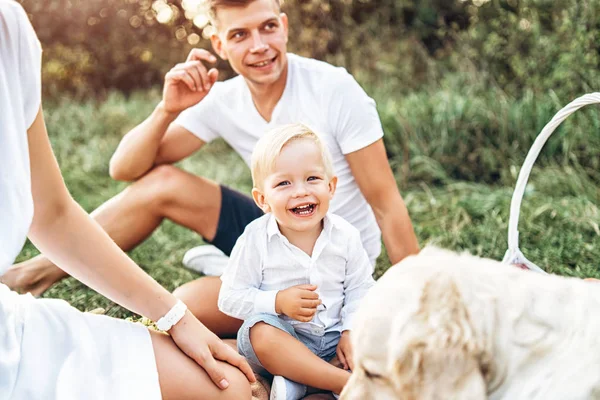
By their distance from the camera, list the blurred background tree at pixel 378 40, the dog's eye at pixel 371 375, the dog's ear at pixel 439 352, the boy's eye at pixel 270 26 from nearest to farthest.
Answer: the dog's ear at pixel 439 352 → the dog's eye at pixel 371 375 → the boy's eye at pixel 270 26 → the blurred background tree at pixel 378 40

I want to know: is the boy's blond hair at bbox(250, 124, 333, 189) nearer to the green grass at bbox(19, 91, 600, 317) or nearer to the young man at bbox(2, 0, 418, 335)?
the young man at bbox(2, 0, 418, 335)

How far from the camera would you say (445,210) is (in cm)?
501

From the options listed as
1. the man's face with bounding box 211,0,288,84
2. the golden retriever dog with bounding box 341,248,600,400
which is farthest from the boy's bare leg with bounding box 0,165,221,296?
the golden retriever dog with bounding box 341,248,600,400

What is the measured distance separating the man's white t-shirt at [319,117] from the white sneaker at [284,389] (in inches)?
37.9

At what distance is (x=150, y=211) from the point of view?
356 cm

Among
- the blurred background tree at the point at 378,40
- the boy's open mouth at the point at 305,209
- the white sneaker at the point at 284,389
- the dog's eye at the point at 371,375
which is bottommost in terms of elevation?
the blurred background tree at the point at 378,40

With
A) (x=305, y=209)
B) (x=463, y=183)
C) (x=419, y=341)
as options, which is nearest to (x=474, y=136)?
(x=463, y=183)

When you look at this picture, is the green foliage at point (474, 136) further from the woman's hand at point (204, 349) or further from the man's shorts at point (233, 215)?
the woman's hand at point (204, 349)

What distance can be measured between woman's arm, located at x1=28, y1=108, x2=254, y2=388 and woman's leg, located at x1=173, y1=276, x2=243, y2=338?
2.71ft

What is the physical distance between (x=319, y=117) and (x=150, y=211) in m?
1.04

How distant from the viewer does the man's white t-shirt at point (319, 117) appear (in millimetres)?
3166

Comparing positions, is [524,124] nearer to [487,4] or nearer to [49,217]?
[487,4]

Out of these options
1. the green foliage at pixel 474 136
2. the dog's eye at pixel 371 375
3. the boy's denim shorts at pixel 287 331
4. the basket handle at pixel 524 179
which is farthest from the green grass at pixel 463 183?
the dog's eye at pixel 371 375

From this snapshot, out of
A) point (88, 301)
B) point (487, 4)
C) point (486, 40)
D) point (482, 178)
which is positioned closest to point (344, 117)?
point (88, 301)
